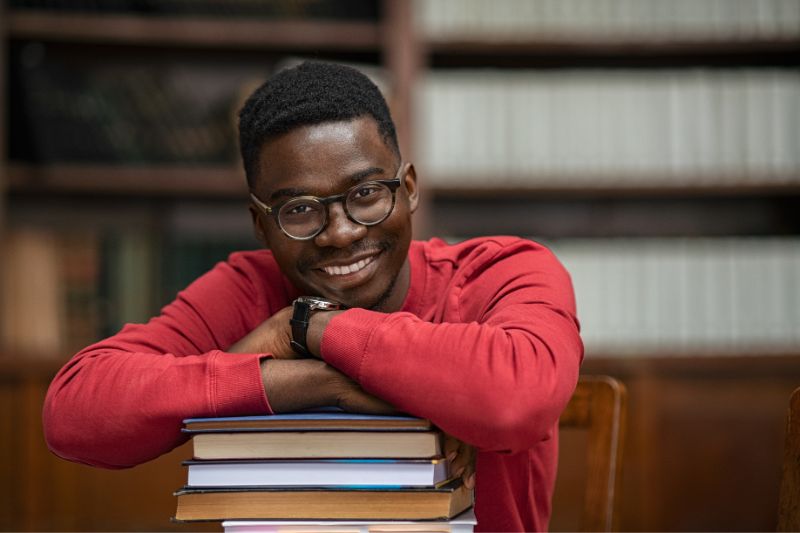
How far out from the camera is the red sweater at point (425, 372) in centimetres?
89

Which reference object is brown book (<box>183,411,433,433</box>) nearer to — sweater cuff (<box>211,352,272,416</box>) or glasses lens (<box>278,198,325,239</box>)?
sweater cuff (<box>211,352,272,416</box>)

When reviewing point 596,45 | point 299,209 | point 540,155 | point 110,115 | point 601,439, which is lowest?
point 601,439

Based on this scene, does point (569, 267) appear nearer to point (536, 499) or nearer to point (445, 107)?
point (445, 107)

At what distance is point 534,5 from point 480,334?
196 centimetres

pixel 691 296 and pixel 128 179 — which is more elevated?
pixel 128 179

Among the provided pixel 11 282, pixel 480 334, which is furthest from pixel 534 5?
pixel 480 334

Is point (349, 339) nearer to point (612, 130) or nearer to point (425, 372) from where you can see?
point (425, 372)

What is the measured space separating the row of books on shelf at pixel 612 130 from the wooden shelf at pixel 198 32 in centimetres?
29

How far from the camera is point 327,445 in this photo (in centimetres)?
81

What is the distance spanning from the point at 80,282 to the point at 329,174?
5.97 feet

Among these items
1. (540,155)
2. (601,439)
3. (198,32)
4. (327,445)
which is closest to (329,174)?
(327,445)

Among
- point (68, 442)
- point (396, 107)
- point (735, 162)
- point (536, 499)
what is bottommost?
point (536, 499)

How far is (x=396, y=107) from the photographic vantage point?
2656mm

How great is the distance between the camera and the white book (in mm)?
794
